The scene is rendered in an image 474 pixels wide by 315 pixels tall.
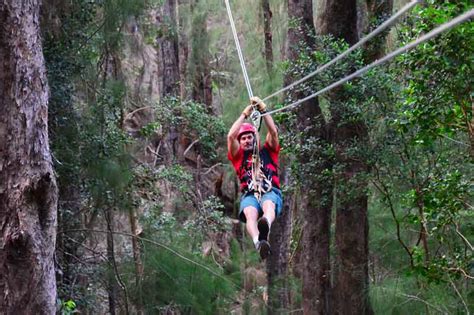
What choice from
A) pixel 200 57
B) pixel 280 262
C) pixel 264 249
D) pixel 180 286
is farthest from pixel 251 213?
pixel 200 57

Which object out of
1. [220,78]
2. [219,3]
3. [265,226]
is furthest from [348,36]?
[220,78]

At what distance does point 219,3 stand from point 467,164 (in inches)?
336

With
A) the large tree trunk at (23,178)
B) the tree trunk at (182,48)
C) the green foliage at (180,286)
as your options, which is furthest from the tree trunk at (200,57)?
the large tree trunk at (23,178)

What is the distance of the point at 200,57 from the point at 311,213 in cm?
677

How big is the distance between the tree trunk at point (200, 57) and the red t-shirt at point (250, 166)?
24.9 feet

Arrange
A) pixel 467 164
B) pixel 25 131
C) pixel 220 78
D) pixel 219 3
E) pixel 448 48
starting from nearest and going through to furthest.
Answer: pixel 25 131 < pixel 448 48 < pixel 467 164 < pixel 219 3 < pixel 220 78

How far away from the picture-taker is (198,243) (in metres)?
11.7

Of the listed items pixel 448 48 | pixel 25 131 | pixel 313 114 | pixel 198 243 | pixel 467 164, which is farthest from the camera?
pixel 198 243

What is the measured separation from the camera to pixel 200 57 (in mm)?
14688

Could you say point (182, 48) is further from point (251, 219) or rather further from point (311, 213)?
point (251, 219)

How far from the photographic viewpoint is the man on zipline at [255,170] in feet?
17.6

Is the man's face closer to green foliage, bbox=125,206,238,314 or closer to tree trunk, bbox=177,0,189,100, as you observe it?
green foliage, bbox=125,206,238,314

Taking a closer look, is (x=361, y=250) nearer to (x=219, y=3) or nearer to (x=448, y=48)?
(x=448, y=48)

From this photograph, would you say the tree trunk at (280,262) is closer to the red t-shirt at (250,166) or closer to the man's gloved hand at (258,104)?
the red t-shirt at (250,166)
